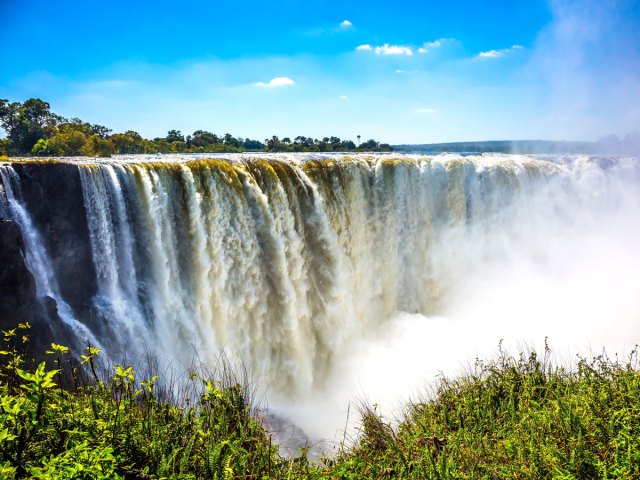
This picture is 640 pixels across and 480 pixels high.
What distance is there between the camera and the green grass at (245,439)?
3064mm

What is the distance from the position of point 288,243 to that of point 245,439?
899 cm

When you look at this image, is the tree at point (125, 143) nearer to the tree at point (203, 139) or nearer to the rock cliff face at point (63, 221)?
the tree at point (203, 139)

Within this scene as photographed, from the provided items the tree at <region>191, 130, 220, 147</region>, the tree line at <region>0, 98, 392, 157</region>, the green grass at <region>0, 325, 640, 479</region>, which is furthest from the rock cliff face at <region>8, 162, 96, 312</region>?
the tree at <region>191, 130, 220, 147</region>

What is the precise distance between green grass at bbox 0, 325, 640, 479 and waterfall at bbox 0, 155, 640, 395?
5.59 metres

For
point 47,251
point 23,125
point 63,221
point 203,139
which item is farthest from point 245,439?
point 203,139

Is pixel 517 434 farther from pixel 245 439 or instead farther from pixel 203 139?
pixel 203 139

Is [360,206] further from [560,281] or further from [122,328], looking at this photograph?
[560,281]

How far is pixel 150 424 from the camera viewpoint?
401 cm

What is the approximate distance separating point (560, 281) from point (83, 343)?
19042 mm

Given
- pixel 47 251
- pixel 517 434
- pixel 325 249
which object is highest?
pixel 47 251

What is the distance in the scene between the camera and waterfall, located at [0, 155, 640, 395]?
32.4ft

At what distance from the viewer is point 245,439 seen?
418 cm

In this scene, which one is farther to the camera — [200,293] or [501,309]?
[501,309]

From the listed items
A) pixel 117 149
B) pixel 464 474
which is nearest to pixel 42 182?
pixel 464 474
